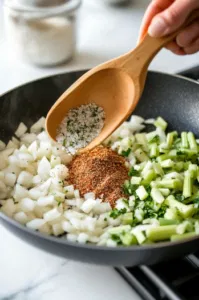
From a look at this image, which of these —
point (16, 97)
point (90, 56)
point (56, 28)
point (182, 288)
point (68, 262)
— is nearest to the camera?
point (182, 288)

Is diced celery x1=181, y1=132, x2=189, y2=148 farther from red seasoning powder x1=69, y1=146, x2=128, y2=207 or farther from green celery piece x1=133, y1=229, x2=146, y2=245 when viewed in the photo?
green celery piece x1=133, y1=229, x2=146, y2=245

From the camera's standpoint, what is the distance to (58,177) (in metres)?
1.18

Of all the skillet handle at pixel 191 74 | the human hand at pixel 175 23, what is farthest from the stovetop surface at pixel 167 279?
the skillet handle at pixel 191 74

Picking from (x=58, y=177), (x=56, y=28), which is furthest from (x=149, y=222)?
(x=56, y=28)

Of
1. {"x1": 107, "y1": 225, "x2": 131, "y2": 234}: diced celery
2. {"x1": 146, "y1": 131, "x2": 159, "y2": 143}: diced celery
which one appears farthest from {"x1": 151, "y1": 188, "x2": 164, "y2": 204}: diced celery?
{"x1": 146, "y1": 131, "x2": 159, "y2": 143}: diced celery

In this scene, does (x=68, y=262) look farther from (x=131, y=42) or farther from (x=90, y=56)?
(x=131, y=42)

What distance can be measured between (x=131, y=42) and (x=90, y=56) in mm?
176

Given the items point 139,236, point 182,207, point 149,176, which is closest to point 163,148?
point 149,176

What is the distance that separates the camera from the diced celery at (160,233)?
984 mm

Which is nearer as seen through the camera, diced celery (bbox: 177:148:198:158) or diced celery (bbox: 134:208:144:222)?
diced celery (bbox: 134:208:144:222)

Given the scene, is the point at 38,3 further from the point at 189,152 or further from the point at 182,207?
the point at 182,207

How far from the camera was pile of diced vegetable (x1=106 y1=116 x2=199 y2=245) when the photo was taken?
39.5 inches

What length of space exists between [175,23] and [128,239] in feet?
1.54

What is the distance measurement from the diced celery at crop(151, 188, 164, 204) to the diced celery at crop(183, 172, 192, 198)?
0.17ft
